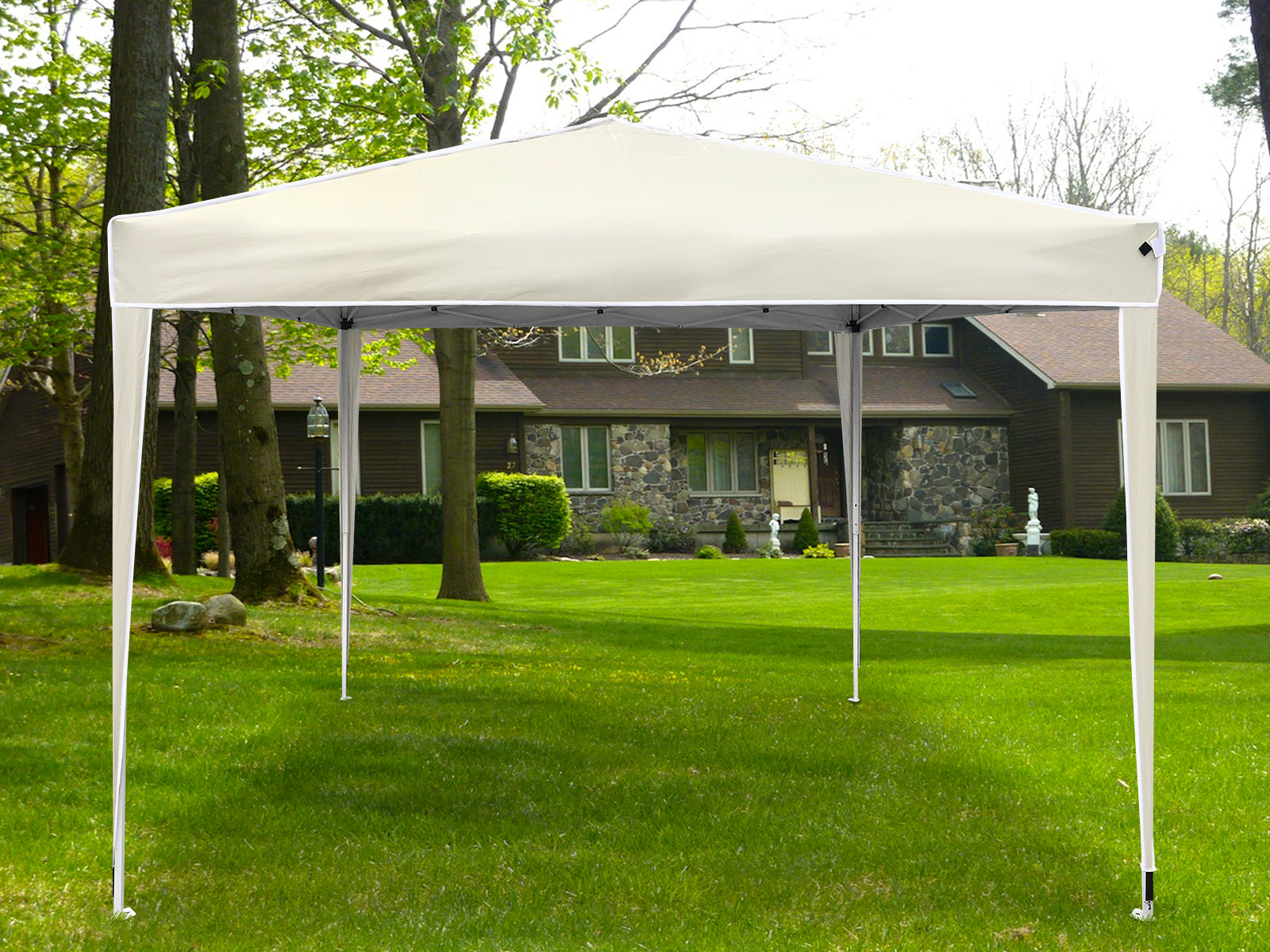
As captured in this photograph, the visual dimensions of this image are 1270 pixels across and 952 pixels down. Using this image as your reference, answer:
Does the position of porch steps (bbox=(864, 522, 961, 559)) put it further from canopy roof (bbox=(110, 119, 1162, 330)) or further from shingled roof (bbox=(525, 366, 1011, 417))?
canopy roof (bbox=(110, 119, 1162, 330))

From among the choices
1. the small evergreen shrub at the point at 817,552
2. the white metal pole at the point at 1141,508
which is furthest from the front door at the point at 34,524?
the white metal pole at the point at 1141,508

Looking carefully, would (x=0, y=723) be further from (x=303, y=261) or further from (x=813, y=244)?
(x=813, y=244)

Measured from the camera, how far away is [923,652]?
11.6m

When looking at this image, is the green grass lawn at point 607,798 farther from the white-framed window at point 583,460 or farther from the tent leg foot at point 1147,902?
the white-framed window at point 583,460

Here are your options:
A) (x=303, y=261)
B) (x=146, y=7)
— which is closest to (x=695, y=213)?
(x=303, y=261)

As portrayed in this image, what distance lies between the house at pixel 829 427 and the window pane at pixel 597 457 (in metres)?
0.04

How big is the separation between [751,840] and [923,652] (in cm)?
702

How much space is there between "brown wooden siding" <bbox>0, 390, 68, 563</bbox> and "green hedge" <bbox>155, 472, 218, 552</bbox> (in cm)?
524

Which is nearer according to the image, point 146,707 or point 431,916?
point 431,916

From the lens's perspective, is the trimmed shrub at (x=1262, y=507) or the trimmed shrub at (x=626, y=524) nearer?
the trimmed shrub at (x=626, y=524)

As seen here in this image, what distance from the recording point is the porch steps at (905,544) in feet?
93.2

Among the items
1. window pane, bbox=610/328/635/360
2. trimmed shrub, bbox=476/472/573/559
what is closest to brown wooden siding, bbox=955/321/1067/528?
window pane, bbox=610/328/635/360

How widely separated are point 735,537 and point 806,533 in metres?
1.57

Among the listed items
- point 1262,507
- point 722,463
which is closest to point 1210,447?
point 1262,507
